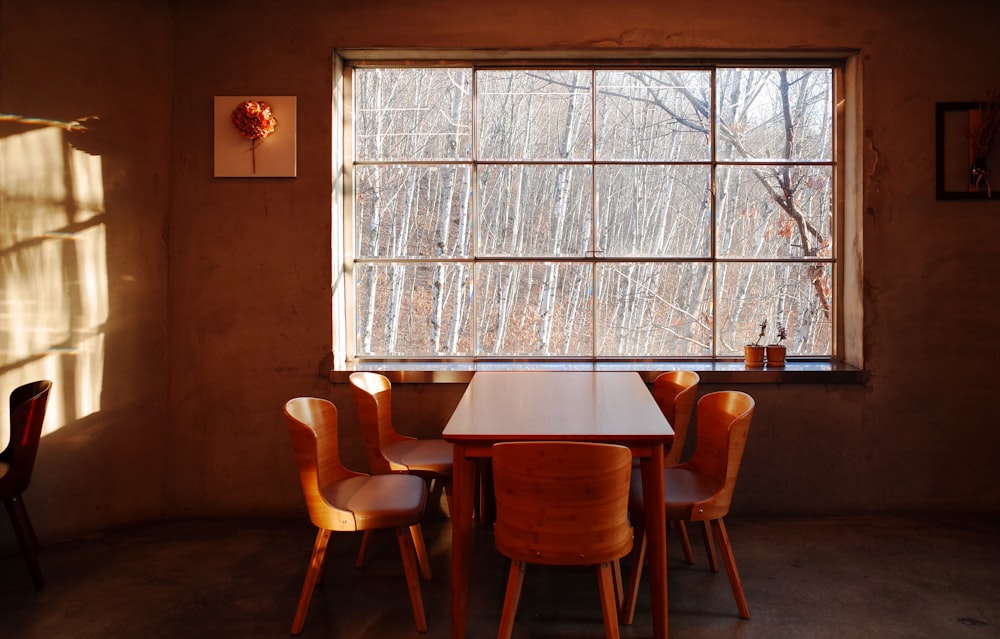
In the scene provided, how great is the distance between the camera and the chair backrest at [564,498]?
2.32m

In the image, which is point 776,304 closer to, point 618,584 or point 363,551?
point 618,584

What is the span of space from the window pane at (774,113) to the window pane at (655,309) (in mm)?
802

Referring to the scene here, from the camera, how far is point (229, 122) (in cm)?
433

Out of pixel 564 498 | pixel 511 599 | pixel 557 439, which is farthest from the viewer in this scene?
pixel 557 439

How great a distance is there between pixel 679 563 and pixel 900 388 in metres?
1.79

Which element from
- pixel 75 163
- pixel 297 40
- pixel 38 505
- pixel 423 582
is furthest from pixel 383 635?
pixel 297 40

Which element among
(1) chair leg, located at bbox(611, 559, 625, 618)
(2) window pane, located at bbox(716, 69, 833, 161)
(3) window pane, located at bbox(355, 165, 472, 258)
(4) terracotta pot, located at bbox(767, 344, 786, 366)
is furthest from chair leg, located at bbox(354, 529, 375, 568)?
Result: (2) window pane, located at bbox(716, 69, 833, 161)

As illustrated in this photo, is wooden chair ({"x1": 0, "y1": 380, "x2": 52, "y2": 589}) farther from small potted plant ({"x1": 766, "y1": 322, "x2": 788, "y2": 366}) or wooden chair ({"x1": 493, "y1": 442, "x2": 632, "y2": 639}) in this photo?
small potted plant ({"x1": 766, "y1": 322, "x2": 788, "y2": 366})

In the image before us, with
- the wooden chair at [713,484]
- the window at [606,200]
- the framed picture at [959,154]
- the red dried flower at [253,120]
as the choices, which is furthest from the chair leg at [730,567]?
the red dried flower at [253,120]

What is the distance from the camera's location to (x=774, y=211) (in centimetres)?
455

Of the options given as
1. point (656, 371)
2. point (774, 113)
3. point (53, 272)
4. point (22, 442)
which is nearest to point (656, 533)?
point (656, 371)

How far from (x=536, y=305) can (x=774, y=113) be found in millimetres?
1877

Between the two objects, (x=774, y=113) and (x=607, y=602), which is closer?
(x=607, y=602)

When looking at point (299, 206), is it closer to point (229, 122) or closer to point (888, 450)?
point (229, 122)
